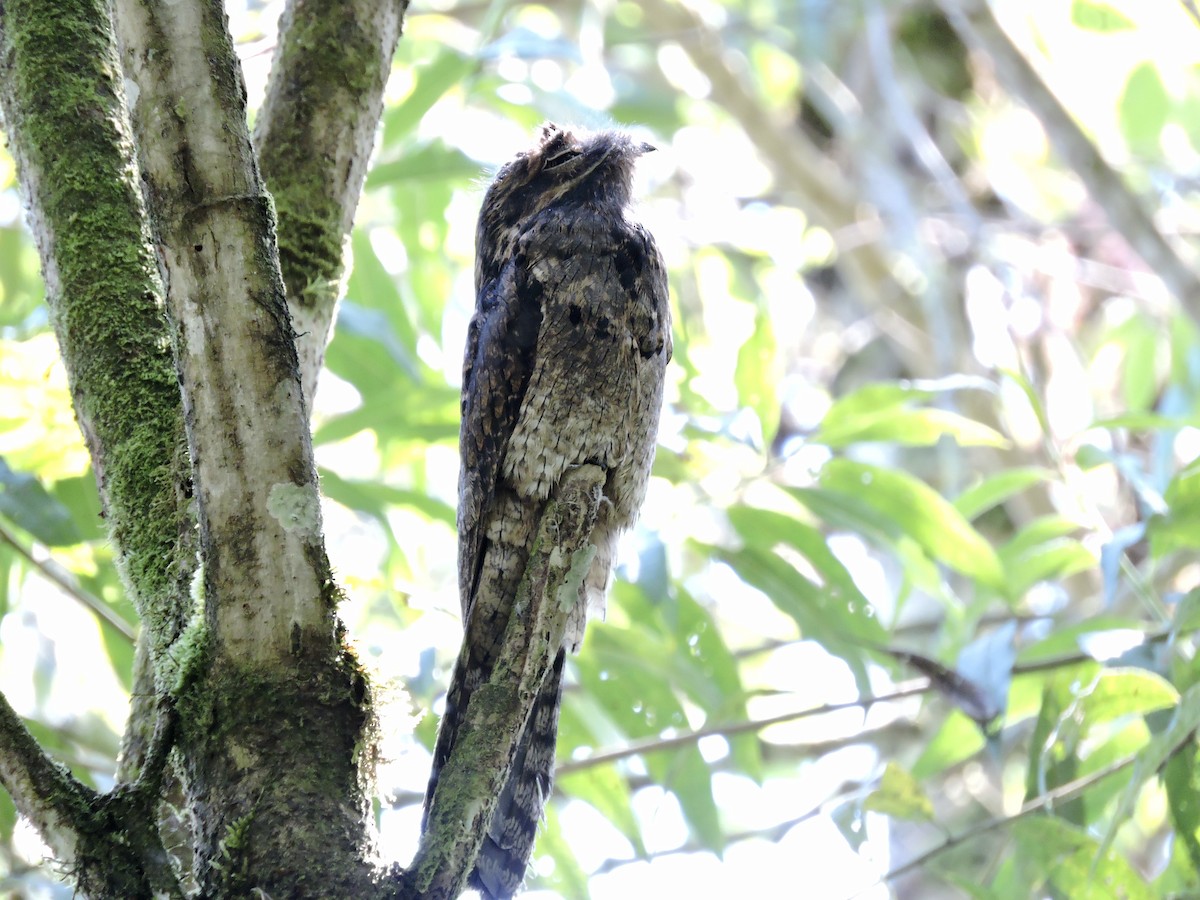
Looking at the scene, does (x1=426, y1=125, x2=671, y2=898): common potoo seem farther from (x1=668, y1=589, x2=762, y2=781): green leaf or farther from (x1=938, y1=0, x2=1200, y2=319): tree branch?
(x1=938, y1=0, x2=1200, y2=319): tree branch

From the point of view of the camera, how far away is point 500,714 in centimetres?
152

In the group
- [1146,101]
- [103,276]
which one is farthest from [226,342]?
[1146,101]

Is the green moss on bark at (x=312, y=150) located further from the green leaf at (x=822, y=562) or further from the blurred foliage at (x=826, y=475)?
the green leaf at (x=822, y=562)

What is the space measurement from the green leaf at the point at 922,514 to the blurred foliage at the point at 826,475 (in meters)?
0.01

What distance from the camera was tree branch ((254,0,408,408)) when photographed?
1.90 m

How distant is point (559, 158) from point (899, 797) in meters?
1.61

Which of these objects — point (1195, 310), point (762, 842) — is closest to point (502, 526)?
point (762, 842)

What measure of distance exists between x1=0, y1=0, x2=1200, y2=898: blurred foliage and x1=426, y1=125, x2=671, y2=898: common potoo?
0.25 metres

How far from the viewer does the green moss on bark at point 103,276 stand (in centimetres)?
156

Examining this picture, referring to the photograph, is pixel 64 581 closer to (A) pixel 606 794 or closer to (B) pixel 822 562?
(A) pixel 606 794

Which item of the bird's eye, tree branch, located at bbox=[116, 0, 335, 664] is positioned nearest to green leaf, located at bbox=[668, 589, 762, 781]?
the bird's eye

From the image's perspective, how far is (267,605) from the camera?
1.37 m

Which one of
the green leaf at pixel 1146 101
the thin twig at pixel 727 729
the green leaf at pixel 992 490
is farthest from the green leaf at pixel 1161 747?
the green leaf at pixel 1146 101

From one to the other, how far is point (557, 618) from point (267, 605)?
450mm
